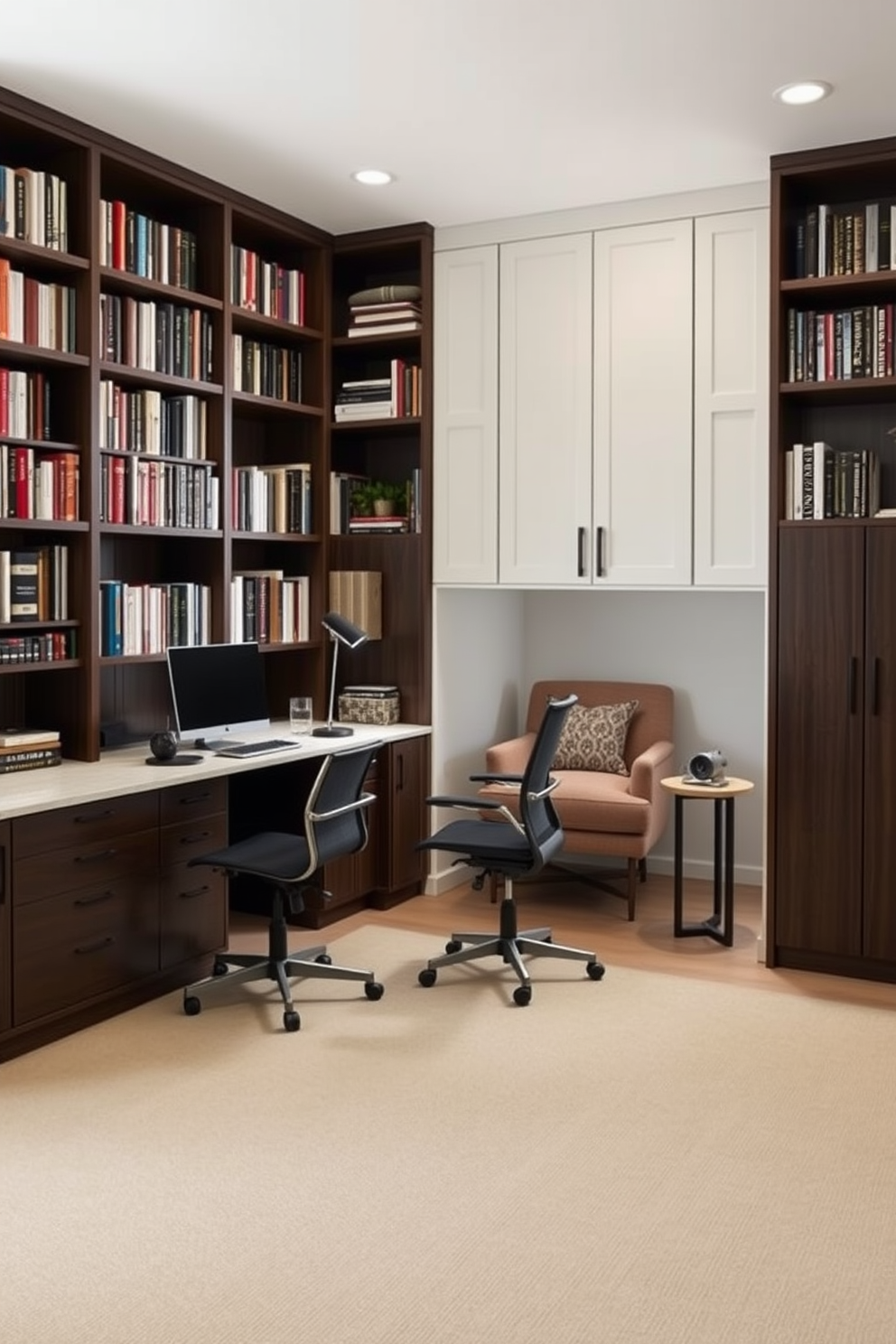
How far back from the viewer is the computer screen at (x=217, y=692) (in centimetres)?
443

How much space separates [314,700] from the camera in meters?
5.42

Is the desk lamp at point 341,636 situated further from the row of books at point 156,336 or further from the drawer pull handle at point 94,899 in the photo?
the drawer pull handle at point 94,899

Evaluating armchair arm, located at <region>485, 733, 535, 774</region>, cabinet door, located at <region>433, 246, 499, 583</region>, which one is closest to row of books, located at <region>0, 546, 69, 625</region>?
cabinet door, located at <region>433, 246, 499, 583</region>

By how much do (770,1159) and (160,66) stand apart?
3.44 meters

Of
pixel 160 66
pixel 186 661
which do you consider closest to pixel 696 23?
pixel 160 66

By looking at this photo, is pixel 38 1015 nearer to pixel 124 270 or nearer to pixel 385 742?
pixel 385 742

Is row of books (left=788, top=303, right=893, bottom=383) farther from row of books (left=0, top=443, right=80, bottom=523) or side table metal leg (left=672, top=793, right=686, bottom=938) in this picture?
row of books (left=0, top=443, right=80, bottom=523)

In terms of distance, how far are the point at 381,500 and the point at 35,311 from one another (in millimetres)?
1800

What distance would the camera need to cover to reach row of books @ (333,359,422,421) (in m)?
5.27

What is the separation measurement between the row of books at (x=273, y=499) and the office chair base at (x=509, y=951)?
189 cm

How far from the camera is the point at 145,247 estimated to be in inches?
173

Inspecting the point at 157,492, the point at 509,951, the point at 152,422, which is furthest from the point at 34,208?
the point at 509,951

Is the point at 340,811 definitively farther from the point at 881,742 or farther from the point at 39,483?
the point at 881,742

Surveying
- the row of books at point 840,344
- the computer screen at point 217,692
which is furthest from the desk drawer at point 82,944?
the row of books at point 840,344
